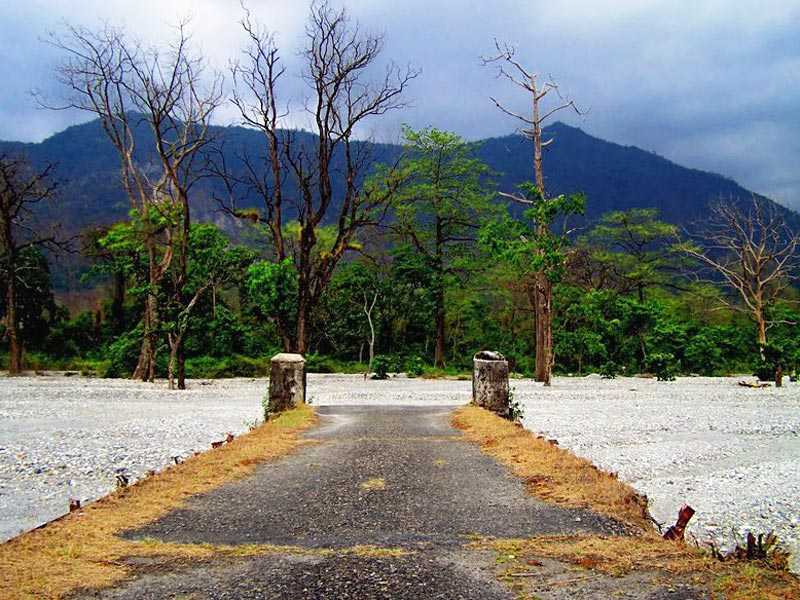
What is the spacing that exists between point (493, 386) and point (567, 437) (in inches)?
66.5

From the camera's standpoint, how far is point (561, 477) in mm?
5922

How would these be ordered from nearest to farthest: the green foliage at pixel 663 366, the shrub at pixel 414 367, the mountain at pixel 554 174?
the green foliage at pixel 663 366, the shrub at pixel 414 367, the mountain at pixel 554 174

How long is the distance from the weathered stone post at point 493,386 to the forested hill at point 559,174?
5729cm

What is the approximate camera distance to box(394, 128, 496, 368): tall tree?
3394 centimetres

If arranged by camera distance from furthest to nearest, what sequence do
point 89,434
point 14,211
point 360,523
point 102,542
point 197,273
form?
point 14,211
point 197,273
point 89,434
point 360,523
point 102,542

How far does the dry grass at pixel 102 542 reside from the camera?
3402mm

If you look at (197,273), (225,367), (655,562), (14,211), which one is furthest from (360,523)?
(14,211)

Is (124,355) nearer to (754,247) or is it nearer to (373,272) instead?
(373,272)

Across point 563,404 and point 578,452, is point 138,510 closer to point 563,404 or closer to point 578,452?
point 578,452

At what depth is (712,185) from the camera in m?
127

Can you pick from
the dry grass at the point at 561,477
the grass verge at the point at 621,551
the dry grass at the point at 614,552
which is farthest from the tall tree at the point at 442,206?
the dry grass at the point at 614,552

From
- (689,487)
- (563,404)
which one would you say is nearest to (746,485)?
(689,487)

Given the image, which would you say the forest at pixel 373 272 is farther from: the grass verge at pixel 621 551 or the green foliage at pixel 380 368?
the grass verge at pixel 621 551

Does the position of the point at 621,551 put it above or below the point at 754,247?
below
